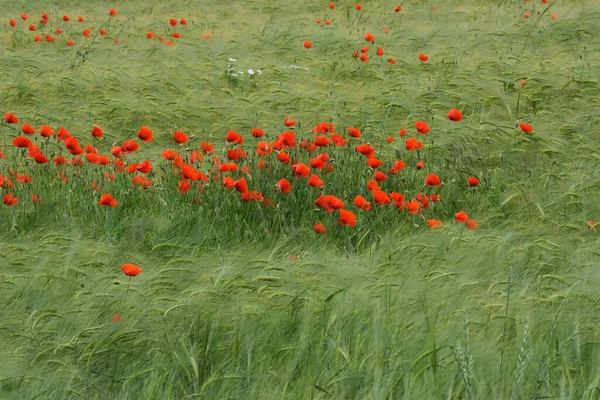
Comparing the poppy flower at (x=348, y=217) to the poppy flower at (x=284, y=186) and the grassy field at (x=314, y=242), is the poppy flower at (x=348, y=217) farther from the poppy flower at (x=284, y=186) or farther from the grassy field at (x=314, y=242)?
the poppy flower at (x=284, y=186)

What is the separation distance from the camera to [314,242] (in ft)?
10.8

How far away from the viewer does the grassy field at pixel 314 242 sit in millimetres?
2094

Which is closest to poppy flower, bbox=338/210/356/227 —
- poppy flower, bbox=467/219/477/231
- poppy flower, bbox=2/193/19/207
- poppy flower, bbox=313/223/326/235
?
poppy flower, bbox=313/223/326/235

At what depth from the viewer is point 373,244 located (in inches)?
121

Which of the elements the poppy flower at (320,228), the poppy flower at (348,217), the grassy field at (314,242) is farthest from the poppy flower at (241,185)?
the poppy flower at (348,217)

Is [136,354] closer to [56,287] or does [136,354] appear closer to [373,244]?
[56,287]

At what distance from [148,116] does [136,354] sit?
158 inches

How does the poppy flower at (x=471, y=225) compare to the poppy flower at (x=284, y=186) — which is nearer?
the poppy flower at (x=471, y=225)

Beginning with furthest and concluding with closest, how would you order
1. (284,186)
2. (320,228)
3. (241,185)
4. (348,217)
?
(284,186) < (241,185) < (320,228) < (348,217)

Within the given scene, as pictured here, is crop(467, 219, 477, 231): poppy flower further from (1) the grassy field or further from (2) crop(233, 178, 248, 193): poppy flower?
(2) crop(233, 178, 248, 193): poppy flower

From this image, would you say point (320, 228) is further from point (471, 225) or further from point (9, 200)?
point (9, 200)

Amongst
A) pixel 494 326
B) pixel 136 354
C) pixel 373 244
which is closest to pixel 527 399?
pixel 494 326

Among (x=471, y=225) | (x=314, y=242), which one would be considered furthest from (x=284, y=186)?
(x=471, y=225)

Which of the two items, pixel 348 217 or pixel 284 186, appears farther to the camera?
Result: pixel 284 186
